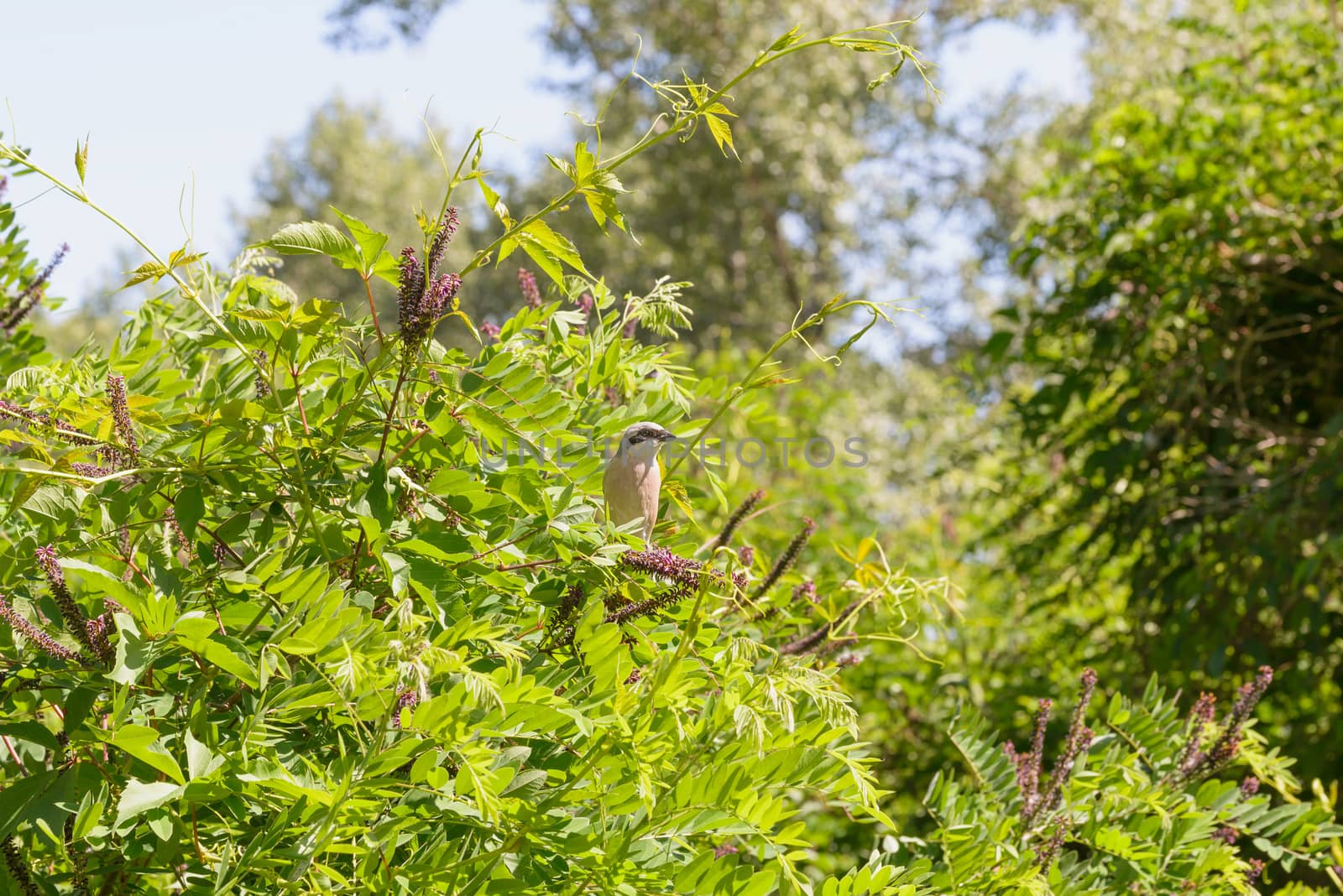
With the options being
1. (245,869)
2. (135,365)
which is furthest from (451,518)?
(135,365)

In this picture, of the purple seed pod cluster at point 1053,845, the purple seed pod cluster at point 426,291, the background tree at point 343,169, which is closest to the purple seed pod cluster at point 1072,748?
the purple seed pod cluster at point 1053,845

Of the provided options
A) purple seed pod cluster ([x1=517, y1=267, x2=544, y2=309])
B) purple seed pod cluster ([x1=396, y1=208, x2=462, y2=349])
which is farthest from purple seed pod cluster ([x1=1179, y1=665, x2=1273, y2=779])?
purple seed pod cluster ([x1=396, y1=208, x2=462, y2=349])

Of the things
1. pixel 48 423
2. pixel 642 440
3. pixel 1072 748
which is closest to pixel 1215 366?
pixel 1072 748

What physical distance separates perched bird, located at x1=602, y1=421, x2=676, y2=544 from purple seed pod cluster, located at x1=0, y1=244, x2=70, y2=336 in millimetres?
1203

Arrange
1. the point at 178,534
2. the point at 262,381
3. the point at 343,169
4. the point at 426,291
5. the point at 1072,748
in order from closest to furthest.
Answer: the point at 426,291 < the point at 178,534 < the point at 262,381 < the point at 1072,748 < the point at 343,169

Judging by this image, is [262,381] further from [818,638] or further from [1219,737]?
[1219,737]

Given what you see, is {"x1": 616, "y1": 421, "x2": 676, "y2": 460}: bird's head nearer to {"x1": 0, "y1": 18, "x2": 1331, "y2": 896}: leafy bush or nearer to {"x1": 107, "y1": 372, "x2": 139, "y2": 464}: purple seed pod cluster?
{"x1": 0, "y1": 18, "x2": 1331, "y2": 896}: leafy bush

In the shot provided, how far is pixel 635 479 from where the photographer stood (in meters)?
1.55

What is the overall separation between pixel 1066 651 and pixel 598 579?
10.6 feet

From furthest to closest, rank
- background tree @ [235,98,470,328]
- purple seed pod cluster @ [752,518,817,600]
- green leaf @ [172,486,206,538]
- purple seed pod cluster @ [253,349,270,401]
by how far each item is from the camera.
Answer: background tree @ [235,98,470,328], purple seed pod cluster @ [752,518,817,600], purple seed pod cluster @ [253,349,270,401], green leaf @ [172,486,206,538]

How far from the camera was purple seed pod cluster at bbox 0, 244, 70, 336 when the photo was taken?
2.03 metres

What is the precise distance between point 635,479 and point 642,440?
6 cm

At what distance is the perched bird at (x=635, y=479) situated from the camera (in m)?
1.54

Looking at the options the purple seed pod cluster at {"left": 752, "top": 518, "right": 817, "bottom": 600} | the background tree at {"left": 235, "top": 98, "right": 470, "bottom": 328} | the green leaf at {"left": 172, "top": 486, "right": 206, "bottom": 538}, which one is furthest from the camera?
the background tree at {"left": 235, "top": 98, "right": 470, "bottom": 328}
